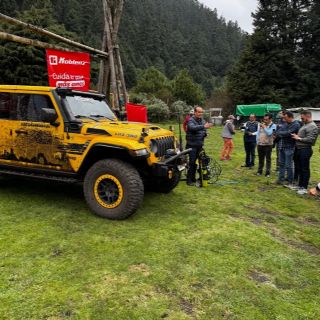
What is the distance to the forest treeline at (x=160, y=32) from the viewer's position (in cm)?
6391

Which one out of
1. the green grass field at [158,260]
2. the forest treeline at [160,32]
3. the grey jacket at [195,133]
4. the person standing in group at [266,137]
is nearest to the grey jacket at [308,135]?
the green grass field at [158,260]

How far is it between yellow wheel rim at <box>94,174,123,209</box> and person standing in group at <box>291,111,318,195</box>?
179 inches

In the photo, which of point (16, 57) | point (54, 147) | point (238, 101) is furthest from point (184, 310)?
point (238, 101)

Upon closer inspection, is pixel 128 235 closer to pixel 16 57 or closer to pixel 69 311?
pixel 69 311

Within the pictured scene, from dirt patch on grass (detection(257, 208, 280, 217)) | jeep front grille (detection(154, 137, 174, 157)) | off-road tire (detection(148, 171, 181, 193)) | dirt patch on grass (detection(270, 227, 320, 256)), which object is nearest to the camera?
dirt patch on grass (detection(270, 227, 320, 256))

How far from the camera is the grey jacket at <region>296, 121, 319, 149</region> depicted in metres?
7.90

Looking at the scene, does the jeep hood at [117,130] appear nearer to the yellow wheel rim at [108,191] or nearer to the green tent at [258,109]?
the yellow wheel rim at [108,191]

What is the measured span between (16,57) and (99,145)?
23.6 m

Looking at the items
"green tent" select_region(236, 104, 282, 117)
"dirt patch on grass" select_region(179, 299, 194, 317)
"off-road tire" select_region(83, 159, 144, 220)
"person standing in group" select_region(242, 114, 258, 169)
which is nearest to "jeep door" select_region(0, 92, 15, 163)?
"off-road tire" select_region(83, 159, 144, 220)

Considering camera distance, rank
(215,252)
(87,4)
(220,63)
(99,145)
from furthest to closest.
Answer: (220,63)
(87,4)
(99,145)
(215,252)

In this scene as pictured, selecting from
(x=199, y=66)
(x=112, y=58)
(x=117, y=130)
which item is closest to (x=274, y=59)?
(x=112, y=58)

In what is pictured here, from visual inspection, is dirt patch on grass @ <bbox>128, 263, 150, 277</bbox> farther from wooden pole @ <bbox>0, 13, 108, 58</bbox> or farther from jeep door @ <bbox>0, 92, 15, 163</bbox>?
wooden pole @ <bbox>0, 13, 108, 58</bbox>

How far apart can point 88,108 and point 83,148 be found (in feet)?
3.78

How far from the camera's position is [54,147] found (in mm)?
6012
